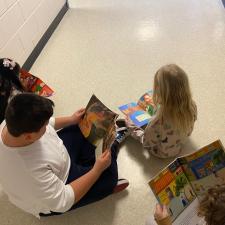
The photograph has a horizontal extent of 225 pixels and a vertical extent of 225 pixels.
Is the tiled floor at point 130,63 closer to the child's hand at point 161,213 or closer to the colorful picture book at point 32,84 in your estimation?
the colorful picture book at point 32,84

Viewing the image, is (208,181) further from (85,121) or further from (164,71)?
(85,121)

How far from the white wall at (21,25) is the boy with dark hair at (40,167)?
1.18 meters

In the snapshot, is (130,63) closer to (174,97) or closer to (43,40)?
(43,40)

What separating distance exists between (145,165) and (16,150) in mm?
837

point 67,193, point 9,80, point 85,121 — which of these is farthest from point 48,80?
point 67,193

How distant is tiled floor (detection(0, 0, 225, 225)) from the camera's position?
153 centimetres

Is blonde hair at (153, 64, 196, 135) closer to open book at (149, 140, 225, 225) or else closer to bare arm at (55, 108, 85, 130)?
open book at (149, 140, 225, 225)

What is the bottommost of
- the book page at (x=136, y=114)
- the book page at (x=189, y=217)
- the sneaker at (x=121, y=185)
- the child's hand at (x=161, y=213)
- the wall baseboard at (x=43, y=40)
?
the book page at (x=189, y=217)

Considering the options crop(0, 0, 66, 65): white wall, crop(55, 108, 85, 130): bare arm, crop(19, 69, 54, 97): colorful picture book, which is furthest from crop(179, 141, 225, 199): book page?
crop(0, 0, 66, 65): white wall

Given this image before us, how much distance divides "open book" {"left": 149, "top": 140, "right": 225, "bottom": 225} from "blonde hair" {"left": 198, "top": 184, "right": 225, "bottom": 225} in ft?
0.99

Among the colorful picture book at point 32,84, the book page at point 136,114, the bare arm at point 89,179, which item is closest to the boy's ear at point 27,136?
the bare arm at point 89,179

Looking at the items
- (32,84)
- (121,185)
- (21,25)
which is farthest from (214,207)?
(21,25)

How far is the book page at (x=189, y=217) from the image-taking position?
3.87ft

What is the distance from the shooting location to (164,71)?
134 cm
